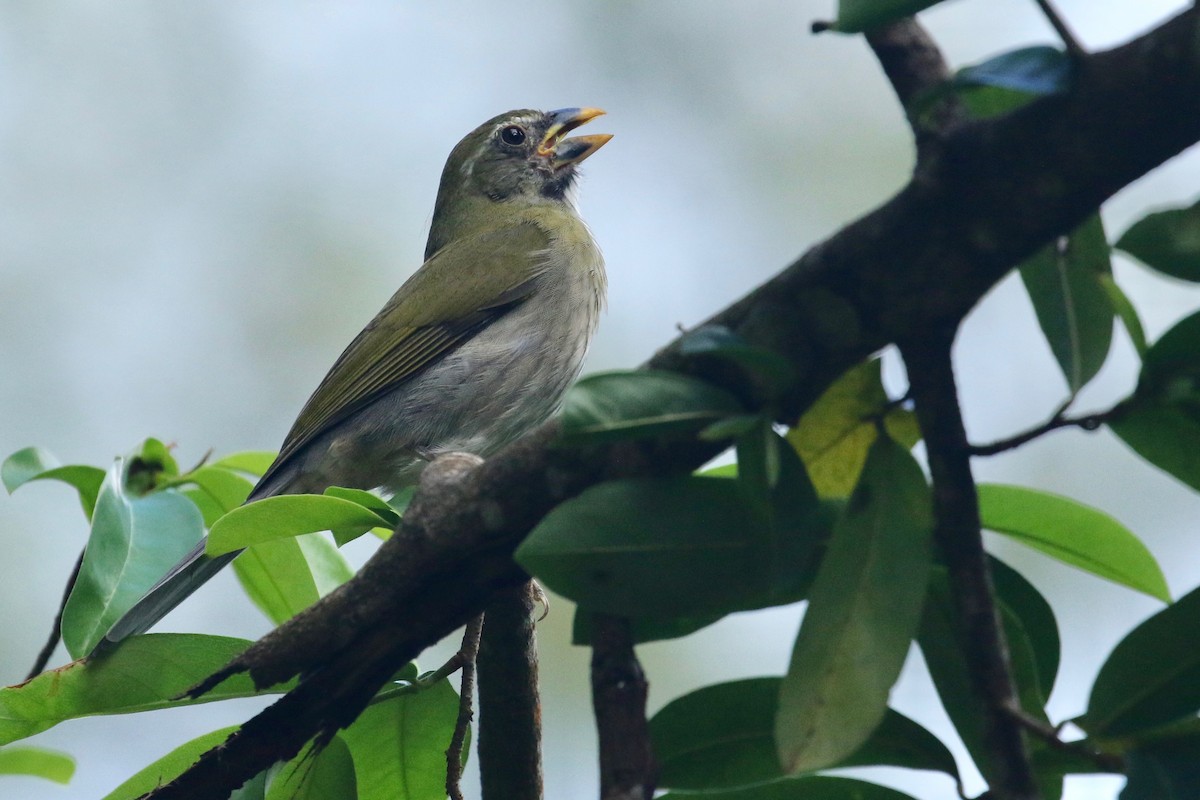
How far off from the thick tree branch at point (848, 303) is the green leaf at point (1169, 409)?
196 mm

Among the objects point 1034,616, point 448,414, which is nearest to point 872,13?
point 1034,616

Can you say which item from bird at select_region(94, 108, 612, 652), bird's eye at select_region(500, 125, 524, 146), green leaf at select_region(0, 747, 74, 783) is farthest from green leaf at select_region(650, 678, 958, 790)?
bird's eye at select_region(500, 125, 524, 146)

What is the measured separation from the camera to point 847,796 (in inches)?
57.7

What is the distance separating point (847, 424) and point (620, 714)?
1.34 feet

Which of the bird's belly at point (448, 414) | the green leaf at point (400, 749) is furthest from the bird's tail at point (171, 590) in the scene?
the bird's belly at point (448, 414)

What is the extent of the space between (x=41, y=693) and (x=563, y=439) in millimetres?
1323

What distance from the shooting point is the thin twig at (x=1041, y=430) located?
46.3 inches

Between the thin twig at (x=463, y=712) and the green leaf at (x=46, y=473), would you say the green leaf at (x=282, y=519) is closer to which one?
the thin twig at (x=463, y=712)

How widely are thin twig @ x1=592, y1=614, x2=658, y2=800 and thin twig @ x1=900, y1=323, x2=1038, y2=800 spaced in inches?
14.2

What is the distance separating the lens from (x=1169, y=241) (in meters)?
1.22

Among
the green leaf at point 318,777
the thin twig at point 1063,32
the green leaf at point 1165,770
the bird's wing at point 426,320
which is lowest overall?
the green leaf at point 1165,770

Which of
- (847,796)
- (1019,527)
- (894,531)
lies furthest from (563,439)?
(1019,527)

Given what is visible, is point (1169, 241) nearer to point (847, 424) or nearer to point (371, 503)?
point (847, 424)

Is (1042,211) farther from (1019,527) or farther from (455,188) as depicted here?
(455,188)
